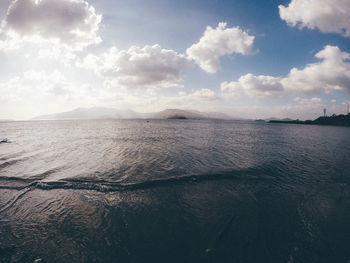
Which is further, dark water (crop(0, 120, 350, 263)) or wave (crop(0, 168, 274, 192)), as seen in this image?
wave (crop(0, 168, 274, 192))

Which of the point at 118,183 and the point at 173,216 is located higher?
the point at 118,183

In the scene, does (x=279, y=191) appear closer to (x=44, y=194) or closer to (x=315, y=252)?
(x=315, y=252)

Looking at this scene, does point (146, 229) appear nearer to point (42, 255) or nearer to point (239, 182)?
point (42, 255)

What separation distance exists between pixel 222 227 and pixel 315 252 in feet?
14.0

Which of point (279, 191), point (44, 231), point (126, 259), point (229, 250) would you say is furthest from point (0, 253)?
point (279, 191)

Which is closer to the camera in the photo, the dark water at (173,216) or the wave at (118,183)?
the dark water at (173,216)

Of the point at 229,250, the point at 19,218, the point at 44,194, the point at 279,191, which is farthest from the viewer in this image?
the point at 279,191

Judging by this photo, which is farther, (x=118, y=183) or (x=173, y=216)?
(x=118, y=183)

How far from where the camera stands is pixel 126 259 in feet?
21.6

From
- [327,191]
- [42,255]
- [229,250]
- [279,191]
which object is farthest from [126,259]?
[327,191]

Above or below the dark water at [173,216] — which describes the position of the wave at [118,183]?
above

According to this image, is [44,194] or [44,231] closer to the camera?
[44,231]

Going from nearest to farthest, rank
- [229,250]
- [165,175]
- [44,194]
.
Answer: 1. [229,250]
2. [44,194]
3. [165,175]

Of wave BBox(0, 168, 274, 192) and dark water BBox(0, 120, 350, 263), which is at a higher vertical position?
wave BBox(0, 168, 274, 192)
